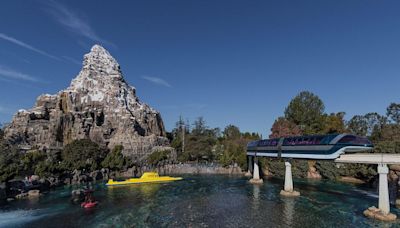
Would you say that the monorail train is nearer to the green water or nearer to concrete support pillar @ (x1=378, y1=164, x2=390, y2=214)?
concrete support pillar @ (x1=378, y1=164, x2=390, y2=214)

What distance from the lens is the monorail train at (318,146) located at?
34.0 meters

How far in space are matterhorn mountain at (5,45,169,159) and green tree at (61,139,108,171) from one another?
1052cm

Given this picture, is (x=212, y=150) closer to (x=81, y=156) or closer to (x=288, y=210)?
(x=81, y=156)

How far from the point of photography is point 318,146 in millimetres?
37344

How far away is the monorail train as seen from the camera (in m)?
34.0

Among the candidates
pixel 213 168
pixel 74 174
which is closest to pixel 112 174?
pixel 74 174

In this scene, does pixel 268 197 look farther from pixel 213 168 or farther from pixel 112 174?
pixel 112 174

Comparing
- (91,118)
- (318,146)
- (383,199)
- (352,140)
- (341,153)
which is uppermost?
(91,118)

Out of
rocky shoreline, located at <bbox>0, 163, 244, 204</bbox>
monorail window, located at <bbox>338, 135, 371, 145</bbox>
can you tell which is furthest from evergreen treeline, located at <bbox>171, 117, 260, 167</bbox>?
monorail window, located at <bbox>338, 135, 371, 145</bbox>

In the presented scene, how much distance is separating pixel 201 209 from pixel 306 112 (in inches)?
2512

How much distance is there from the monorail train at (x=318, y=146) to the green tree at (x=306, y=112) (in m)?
39.5

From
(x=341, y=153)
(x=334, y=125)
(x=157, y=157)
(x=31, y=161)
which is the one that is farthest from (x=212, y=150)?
(x=341, y=153)

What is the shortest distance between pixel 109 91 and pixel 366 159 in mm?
99951

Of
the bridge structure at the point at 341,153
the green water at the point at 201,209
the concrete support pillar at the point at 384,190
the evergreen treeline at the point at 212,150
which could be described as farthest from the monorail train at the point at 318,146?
the evergreen treeline at the point at 212,150
